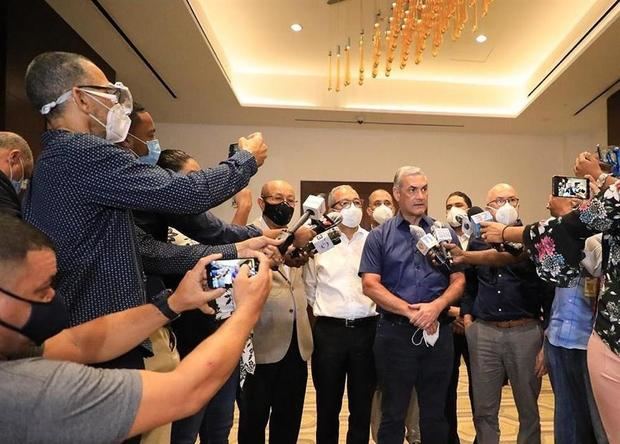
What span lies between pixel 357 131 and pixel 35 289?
21.4 feet

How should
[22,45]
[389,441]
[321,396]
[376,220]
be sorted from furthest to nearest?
[376,220]
[22,45]
[321,396]
[389,441]

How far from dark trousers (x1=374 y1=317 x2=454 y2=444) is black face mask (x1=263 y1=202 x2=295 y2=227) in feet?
2.83

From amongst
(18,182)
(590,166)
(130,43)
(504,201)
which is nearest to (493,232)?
(590,166)

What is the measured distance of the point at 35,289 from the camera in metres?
0.83

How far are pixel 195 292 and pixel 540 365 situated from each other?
212 cm

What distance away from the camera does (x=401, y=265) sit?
8.16ft

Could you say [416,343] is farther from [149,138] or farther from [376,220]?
[149,138]

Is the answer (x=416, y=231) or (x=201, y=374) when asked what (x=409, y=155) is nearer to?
(x=416, y=231)

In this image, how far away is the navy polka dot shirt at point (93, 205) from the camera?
119 cm

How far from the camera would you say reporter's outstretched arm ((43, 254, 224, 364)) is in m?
1.12

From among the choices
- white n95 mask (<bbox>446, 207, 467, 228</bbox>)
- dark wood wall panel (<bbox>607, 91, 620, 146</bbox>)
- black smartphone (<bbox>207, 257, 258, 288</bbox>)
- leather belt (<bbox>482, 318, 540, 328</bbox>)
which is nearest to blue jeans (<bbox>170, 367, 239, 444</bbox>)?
black smartphone (<bbox>207, 257, 258, 288</bbox>)

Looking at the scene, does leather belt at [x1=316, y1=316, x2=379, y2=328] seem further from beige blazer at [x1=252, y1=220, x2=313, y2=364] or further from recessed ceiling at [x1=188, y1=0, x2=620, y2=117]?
recessed ceiling at [x1=188, y1=0, x2=620, y2=117]

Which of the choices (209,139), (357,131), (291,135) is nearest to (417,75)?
(357,131)

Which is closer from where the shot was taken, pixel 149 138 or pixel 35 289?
pixel 35 289
